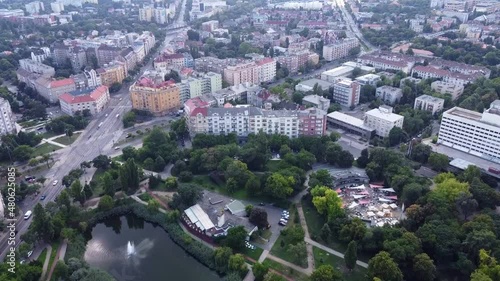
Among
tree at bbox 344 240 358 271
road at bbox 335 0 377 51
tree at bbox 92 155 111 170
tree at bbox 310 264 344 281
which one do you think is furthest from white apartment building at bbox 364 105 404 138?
road at bbox 335 0 377 51

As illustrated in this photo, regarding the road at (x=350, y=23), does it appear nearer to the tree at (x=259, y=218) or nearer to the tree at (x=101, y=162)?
the tree at (x=101, y=162)

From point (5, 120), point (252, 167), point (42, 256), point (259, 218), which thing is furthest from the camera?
point (5, 120)

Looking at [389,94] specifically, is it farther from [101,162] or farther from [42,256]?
[42,256]

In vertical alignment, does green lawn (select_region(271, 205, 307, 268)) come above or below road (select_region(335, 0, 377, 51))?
below

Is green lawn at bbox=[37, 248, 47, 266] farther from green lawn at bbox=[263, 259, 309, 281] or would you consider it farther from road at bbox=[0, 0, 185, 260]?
green lawn at bbox=[263, 259, 309, 281]

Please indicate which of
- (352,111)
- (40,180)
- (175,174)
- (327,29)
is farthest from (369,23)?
(40,180)

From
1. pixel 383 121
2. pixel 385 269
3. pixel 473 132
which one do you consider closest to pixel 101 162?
pixel 385 269
